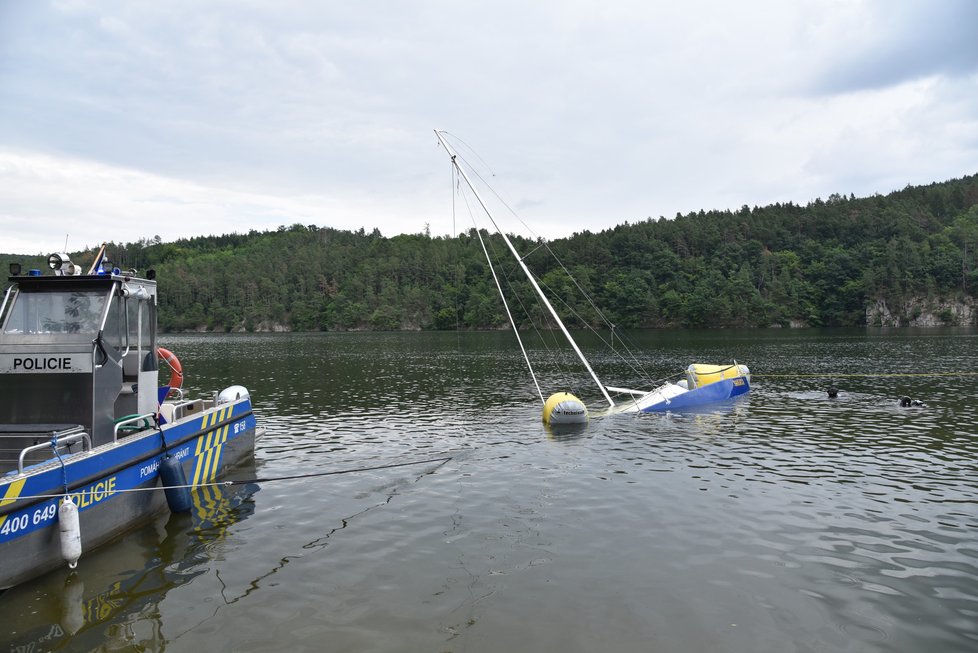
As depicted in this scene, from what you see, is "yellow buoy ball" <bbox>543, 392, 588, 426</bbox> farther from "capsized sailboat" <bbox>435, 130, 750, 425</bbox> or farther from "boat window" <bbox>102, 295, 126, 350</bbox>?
"boat window" <bbox>102, 295, 126, 350</bbox>

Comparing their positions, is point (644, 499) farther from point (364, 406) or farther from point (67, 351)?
point (364, 406)

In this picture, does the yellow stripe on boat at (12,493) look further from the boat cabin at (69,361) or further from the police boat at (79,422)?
the boat cabin at (69,361)

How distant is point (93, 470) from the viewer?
10953 mm

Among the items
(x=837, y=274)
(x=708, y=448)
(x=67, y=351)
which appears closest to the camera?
(x=67, y=351)

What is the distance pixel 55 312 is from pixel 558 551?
38.4 ft

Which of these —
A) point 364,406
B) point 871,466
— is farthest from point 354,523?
point 364,406

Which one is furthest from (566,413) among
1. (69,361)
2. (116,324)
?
(69,361)

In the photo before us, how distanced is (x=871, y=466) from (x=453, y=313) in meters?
172

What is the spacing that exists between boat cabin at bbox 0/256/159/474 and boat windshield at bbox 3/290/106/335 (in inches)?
0.7

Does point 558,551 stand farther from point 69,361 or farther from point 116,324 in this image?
point 116,324

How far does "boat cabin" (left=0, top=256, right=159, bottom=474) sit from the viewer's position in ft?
39.0

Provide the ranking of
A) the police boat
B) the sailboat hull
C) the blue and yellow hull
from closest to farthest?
the blue and yellow hull < the police boat < the sailboat hull

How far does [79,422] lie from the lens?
12.1 m

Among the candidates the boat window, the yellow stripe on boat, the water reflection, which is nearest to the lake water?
the water reflection
